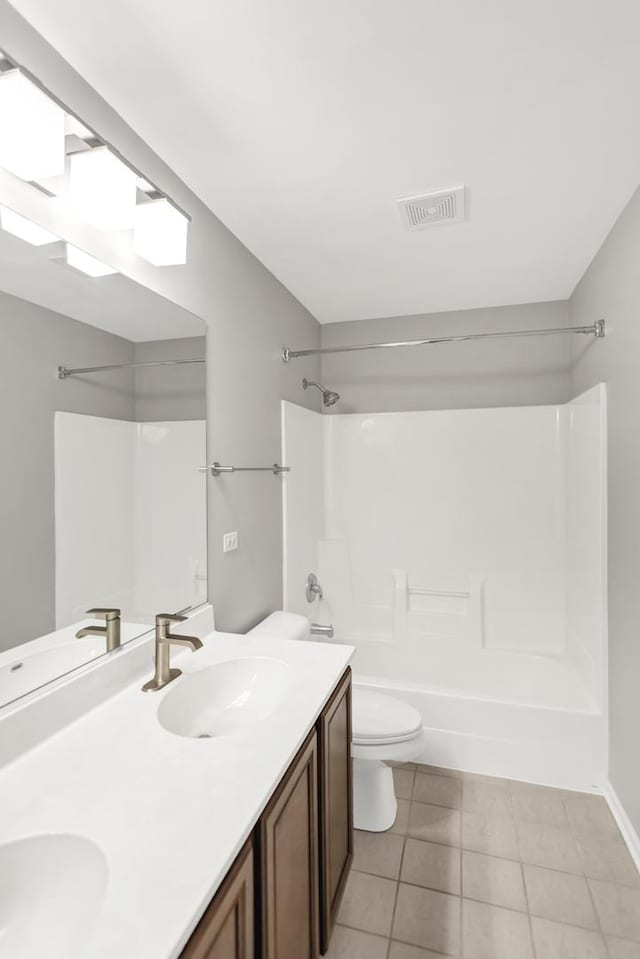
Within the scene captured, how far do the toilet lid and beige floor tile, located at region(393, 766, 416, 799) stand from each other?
43cm

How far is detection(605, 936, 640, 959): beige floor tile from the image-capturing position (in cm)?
144

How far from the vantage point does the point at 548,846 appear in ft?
6.17

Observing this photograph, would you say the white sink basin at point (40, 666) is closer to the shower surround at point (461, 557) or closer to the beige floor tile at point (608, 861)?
the shower surround at point (461, 557)

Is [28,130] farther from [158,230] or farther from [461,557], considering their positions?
[461,557]

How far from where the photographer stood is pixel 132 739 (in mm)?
1088

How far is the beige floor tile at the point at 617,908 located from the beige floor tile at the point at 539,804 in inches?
11.8

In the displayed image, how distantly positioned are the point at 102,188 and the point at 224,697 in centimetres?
143

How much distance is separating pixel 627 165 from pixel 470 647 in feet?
7.99

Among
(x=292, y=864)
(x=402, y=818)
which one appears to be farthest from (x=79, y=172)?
(x=402, y=818)

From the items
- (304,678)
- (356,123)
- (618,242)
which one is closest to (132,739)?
(304,678)

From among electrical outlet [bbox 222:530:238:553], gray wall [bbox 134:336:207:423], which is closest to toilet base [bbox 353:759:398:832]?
electrical outlet [bbox 222:530:238:553]

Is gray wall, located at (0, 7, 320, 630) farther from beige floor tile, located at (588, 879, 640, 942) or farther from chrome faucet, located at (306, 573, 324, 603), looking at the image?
beige floor tile, located at (588, 879, 640, 942)

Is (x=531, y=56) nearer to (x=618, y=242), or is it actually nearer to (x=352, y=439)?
(x=618, y=242)

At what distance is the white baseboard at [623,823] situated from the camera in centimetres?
179
